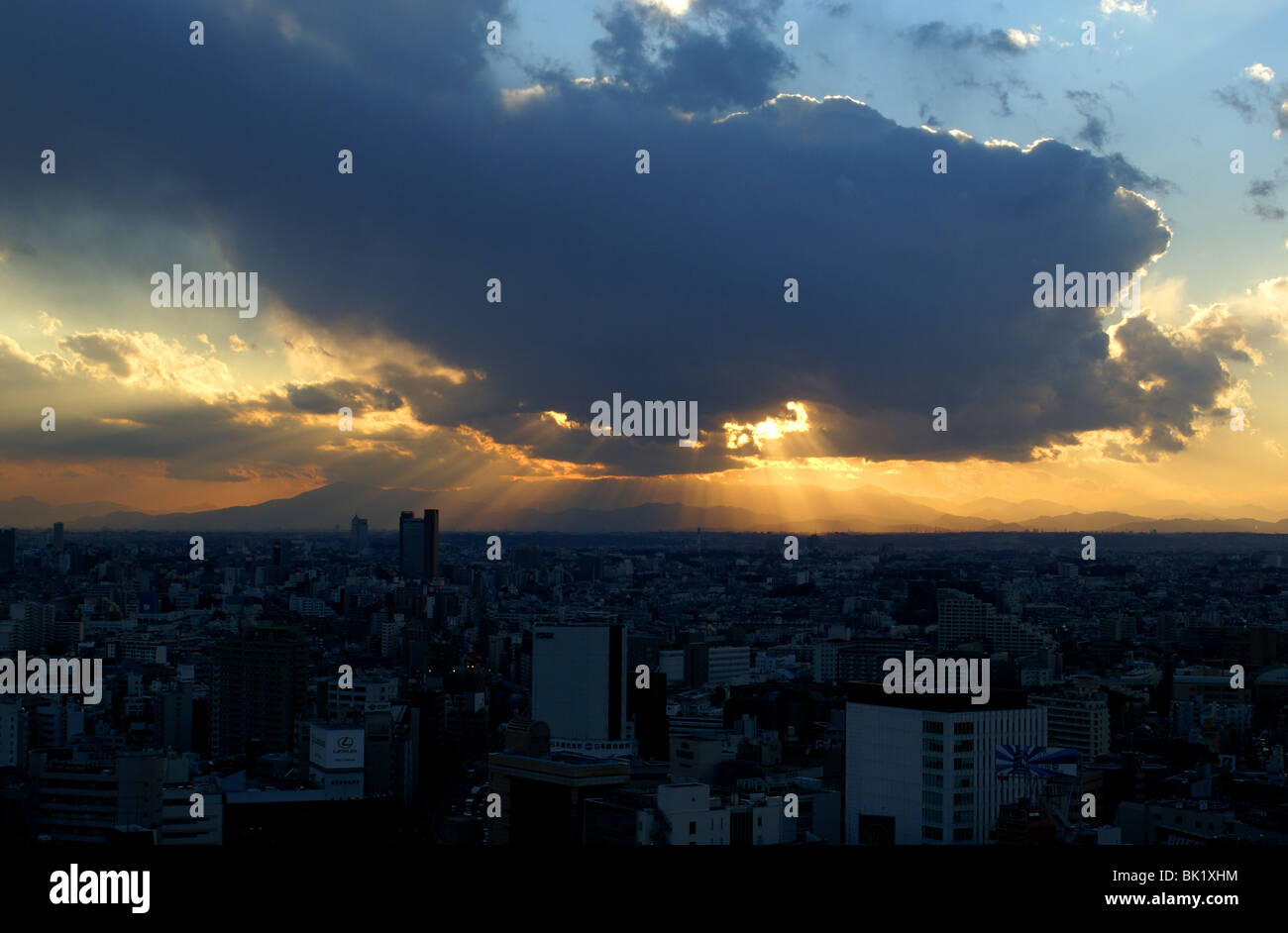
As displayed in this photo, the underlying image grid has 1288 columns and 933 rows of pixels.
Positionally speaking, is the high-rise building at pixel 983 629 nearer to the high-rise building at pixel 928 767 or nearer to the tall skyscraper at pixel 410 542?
the high-rise building at pixel 928 767

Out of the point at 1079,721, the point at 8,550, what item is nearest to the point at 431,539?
the point at 8,550

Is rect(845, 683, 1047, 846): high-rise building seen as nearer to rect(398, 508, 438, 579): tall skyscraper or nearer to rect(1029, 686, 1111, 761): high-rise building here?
rect(1029, 686, 1111, 761): high-rise building

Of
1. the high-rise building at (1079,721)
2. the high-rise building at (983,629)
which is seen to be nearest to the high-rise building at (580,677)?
the high-rise building at (1079,721)

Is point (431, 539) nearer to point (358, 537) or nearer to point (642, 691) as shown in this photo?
point (358, 537)
